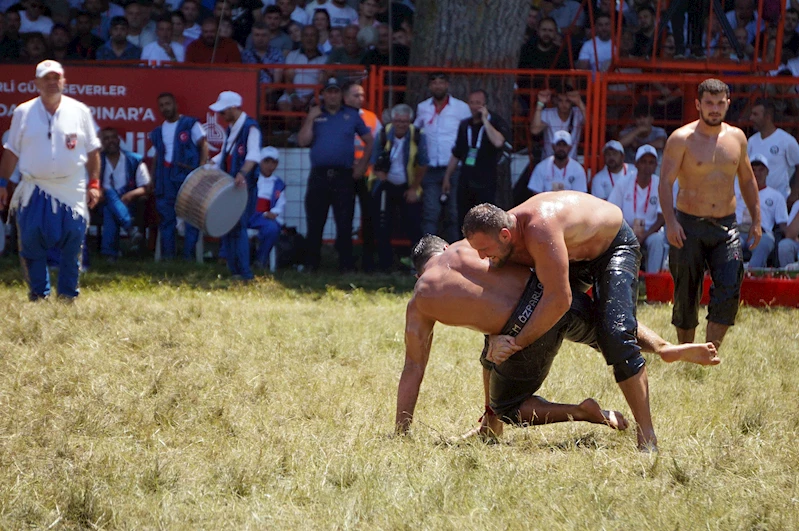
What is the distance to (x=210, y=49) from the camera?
13875 millimetres

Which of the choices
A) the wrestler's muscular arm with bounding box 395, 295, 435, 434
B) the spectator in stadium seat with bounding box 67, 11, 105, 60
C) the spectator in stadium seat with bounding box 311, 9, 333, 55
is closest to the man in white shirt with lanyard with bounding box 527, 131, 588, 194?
the spectator in stadium seat with bounding box 311, 9, 333, 55

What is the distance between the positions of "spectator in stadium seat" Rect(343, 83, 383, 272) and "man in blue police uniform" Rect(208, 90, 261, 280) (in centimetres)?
115

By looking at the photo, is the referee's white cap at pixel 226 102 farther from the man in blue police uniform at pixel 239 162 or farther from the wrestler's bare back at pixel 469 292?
the wrestler's bare back at pixel 469 292

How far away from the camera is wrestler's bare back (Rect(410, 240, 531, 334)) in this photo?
199 inches

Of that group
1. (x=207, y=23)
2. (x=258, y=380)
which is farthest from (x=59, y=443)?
(x=207, y=23)

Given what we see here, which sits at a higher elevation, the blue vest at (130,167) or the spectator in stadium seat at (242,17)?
the spectator in stadium seat at (242,17)

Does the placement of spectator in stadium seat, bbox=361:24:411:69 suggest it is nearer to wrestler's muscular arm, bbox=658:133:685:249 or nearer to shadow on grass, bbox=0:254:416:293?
shadow on grass, bbox=0:254:416:293

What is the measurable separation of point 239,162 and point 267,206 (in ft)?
3.14

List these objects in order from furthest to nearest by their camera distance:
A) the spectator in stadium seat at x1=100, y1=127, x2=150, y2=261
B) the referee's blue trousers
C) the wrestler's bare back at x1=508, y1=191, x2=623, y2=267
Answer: the spectator in stadium seat at x1=100, y1=127, x2=150, y2=261 → the referee's blue trousers → the wrestler's bare back at x1=508, y1=191, x2=623, y2=267

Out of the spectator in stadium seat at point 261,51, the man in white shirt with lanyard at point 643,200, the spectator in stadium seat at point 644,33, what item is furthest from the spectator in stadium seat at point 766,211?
the spectator in stadium seat at point 261,51

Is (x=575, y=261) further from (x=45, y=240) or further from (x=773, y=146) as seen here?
(x=773, y=146)

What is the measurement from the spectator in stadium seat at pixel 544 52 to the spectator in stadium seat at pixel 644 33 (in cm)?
83

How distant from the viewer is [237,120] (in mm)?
11227

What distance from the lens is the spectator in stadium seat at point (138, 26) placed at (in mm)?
14070
